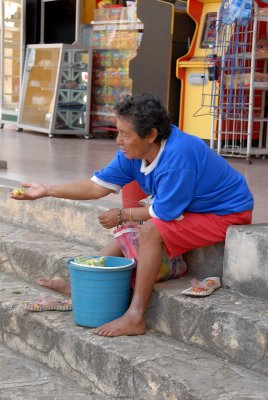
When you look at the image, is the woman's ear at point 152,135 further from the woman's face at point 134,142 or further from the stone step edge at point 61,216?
the stone step edge at point 61,216

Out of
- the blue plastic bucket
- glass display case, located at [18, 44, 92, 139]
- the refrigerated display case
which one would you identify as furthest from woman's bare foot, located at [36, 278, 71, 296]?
glass display case, located at [18, 44, 92, 139]

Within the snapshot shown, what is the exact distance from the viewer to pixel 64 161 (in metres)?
7.07

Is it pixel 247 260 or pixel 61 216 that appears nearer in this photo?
pixel 247 260

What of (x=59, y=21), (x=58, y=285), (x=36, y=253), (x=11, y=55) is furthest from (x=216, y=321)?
(x=11, y=55)

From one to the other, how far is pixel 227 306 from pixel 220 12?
4.39m

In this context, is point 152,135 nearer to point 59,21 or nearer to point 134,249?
point 134,249

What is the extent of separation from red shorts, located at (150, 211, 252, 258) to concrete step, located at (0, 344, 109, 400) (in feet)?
2.68

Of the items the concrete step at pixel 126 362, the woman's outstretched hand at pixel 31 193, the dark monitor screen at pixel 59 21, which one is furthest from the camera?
the dark monitor screen at pixel 59 21

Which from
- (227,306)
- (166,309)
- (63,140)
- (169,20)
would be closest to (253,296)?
(227,306)

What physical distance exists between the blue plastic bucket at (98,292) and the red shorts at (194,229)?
0.25m

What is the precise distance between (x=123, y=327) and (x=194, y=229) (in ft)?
1.97

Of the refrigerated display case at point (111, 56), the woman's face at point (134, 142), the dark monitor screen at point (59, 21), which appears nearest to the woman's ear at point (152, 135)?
the woman's face at point (134, 142)

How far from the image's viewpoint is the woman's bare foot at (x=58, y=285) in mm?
3998

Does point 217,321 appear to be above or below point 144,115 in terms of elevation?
below
